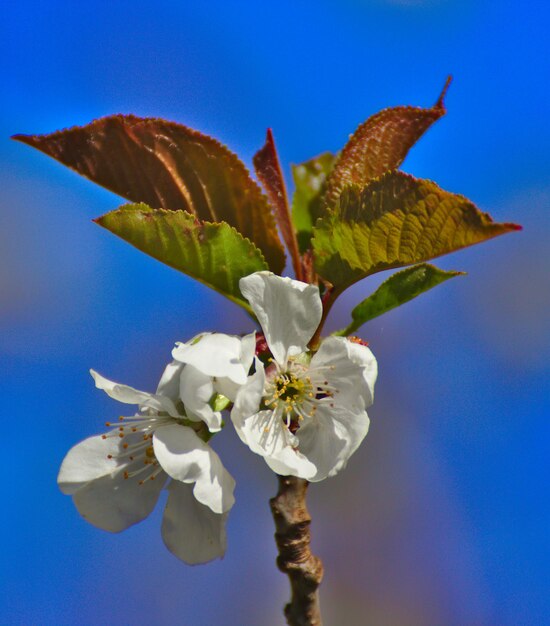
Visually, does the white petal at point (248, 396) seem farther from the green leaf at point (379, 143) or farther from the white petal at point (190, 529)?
the green leaf at point (379, 143)

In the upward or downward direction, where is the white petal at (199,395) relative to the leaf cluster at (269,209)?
downward

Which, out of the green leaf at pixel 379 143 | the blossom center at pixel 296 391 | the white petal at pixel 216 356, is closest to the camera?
the white petal at pixel 216 356

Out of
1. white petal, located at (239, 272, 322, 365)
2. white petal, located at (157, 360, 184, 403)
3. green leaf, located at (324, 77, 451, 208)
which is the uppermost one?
green leaf, located at (324, 77, 451, 208)

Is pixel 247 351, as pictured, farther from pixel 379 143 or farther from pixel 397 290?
pixel 379 143

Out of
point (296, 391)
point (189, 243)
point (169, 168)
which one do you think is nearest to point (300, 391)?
point (296, 391)

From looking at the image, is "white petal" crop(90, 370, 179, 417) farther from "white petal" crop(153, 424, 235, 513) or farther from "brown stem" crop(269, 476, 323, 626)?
"brown stem" crop(269, 476, 323, 626)

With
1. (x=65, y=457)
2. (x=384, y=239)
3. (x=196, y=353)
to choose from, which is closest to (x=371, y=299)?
(x=384, y=239)

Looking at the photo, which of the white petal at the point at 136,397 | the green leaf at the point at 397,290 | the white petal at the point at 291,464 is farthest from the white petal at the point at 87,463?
the green leaf at the point at 397,290

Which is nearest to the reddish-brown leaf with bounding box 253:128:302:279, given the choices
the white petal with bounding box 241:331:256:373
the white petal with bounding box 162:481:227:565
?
the white petal with bounding box 241:331:256:373
